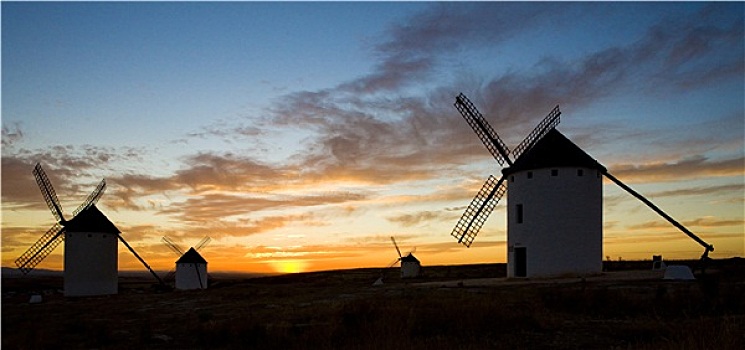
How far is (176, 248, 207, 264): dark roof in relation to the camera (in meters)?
59.9

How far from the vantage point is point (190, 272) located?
5966 cm

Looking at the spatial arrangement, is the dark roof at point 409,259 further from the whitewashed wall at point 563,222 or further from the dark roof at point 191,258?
the whitewashed wall at point 563,222

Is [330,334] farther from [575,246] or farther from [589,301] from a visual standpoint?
[575,246]

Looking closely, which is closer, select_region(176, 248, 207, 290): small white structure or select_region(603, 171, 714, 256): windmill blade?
select_region(603, 171, 714, 256): windmill blade

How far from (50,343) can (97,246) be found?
35002mm

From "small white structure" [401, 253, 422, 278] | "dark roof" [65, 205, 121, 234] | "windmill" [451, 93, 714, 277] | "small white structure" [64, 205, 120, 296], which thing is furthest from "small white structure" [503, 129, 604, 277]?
"small white structure" [64, 205, 120, 296]

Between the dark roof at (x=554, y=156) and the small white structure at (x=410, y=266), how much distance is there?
2903 centimetres

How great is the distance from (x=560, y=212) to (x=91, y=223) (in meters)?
36.2

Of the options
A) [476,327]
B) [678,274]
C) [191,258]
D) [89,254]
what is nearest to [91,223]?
[89,254]

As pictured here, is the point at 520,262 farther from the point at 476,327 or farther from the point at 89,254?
the point at 89,254

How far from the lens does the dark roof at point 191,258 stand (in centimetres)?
5988

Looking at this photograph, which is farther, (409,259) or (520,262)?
(409,259)

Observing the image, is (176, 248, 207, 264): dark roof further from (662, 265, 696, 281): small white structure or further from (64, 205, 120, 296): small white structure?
(662, 265, 696, 281): small white structure

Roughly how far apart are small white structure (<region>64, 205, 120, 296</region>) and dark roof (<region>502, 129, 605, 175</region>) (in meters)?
A: 33.2
